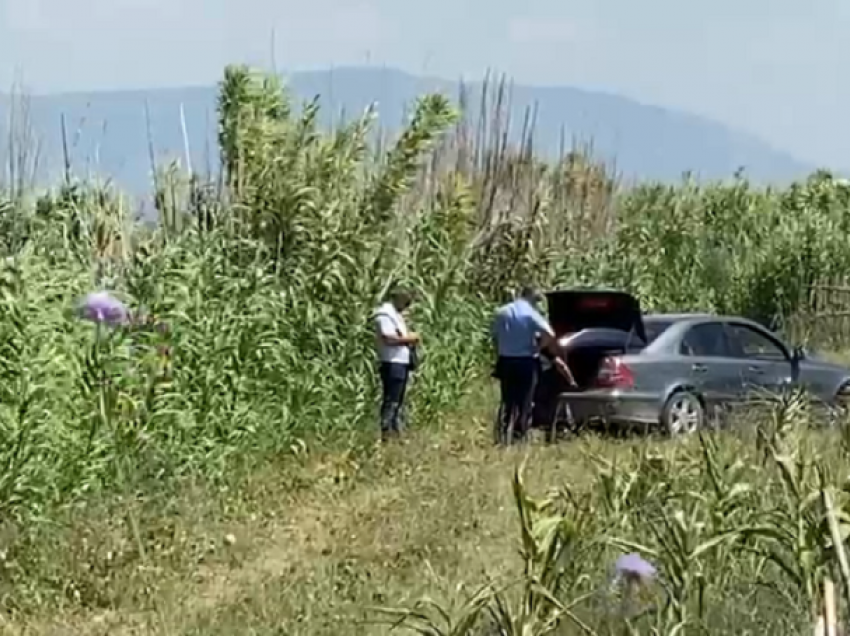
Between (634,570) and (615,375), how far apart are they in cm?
1104

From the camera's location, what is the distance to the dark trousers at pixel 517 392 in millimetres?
15531

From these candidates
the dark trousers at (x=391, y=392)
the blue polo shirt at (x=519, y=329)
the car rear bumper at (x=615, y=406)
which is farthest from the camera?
the car rear bumper at (x=615, y=406)

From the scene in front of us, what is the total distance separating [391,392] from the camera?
1488 cm

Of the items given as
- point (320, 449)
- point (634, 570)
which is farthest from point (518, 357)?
point (634, 570)

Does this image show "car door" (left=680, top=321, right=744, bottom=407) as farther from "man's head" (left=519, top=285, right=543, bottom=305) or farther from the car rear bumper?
"man's head" (left=519, top=285, right=543, bottom=305)

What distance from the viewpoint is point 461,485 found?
482 inches

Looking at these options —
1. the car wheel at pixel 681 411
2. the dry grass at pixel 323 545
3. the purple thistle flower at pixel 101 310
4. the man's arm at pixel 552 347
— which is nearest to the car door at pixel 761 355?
the car wheel at pixel 681 411

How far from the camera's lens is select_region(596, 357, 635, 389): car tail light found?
15.8 meters

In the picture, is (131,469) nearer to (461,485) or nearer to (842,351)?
(461,485)

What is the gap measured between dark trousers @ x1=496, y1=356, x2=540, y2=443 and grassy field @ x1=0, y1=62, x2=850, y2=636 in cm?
57

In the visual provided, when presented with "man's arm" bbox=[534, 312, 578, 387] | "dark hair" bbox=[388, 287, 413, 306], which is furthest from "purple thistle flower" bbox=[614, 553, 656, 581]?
"man's arm" bbox=[534, 312, 578, 387]

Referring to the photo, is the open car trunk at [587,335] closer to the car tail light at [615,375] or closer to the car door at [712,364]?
the car tail light at [615,375]

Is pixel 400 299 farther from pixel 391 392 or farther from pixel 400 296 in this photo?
pixel 391 392

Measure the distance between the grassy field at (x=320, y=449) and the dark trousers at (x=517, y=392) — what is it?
1.88 feet
